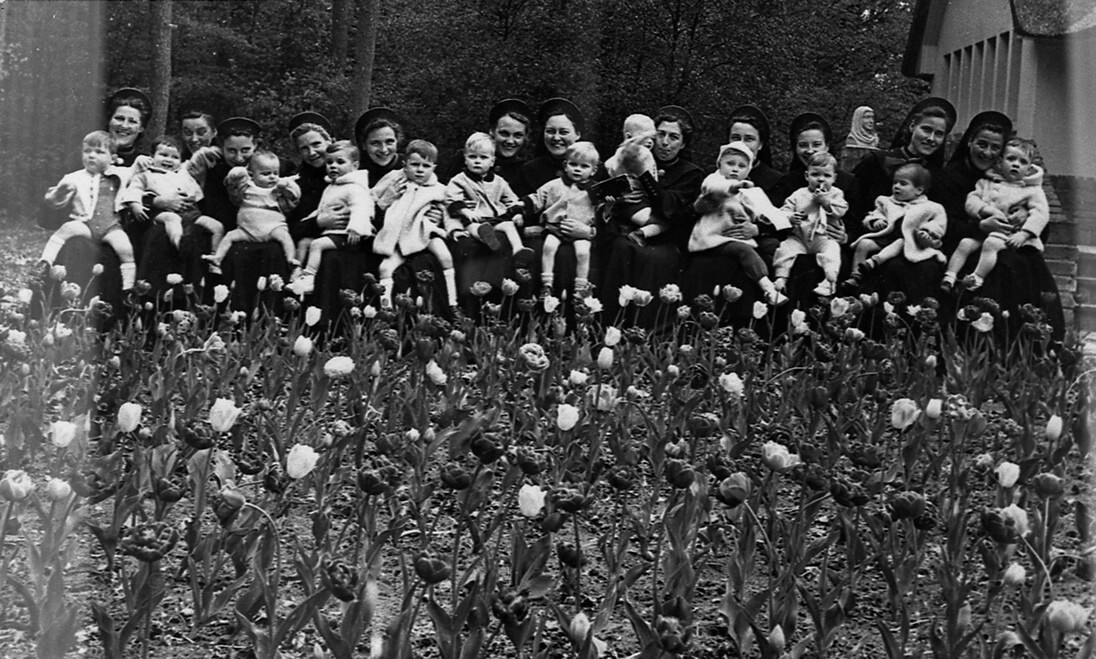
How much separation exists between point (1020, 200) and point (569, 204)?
6.25 feet

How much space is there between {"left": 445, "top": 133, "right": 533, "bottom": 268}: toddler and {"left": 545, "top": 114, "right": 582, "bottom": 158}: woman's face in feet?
0.87

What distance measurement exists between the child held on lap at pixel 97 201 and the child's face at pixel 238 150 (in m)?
0.44

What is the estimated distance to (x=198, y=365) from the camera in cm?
461

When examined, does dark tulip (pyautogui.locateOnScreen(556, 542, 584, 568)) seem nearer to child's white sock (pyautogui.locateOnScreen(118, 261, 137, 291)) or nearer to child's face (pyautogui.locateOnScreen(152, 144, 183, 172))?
child's white sock (pyautogui.locateOnScreen(118, 261, 137, 291))

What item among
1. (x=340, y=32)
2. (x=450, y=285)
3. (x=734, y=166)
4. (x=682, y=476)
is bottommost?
(x=682, y=476)

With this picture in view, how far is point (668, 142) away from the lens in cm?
611

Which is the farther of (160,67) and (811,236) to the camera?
(160,67)

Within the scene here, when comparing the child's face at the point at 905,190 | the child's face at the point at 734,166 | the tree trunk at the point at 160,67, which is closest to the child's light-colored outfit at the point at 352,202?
the tree trunk at the point at 160,67

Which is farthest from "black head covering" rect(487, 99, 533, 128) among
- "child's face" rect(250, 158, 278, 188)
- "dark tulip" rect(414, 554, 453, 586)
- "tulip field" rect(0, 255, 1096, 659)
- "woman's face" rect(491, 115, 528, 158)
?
"dark tulip" rect(414, 554, 453, 586)

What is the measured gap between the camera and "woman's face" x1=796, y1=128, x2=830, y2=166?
6.00 m

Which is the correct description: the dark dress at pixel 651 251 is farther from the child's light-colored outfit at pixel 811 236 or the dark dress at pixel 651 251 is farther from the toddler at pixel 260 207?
the toddler at pixel 260 207

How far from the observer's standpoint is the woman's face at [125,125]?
20.0 ft

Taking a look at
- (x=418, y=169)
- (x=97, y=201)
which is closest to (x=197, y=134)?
(x=97, y=201)

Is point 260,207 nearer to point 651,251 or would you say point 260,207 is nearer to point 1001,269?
point 651,251
